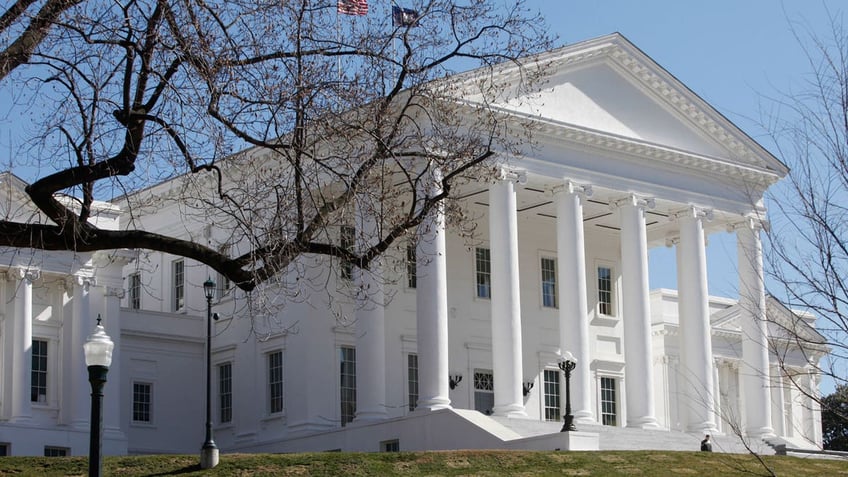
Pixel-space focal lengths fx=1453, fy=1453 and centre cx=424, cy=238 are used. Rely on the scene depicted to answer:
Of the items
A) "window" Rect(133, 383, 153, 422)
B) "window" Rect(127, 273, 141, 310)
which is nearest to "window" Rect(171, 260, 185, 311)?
"window" Rect(127, 273, 141, 310)

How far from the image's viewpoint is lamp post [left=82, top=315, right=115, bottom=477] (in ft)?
61.8

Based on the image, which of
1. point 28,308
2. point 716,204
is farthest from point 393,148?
point 716,204

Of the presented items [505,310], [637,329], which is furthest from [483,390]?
[505,310]

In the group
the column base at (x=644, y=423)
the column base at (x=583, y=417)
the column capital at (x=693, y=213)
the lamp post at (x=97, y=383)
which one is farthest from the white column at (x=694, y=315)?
the lamp post at (x=97, y=383)

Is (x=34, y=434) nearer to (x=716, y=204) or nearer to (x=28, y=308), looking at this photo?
(x=28, y=308)

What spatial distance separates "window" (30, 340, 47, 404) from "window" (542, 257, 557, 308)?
1853 cm

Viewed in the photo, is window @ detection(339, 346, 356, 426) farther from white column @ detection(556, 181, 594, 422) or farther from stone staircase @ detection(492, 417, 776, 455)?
white column @ detection(556, 181, 594, 422)

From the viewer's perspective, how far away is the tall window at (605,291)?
56031 millimetres

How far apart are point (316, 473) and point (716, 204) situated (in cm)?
2327

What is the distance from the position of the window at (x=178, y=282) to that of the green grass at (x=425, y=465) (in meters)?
21.0

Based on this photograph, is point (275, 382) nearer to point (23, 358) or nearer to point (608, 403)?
point (23, 358)

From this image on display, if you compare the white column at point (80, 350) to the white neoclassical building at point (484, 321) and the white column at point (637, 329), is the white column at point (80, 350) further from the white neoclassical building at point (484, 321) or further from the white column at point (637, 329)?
the white column at point (637, 329)

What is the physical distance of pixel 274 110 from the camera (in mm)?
19141

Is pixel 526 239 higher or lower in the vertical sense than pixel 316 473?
higher
